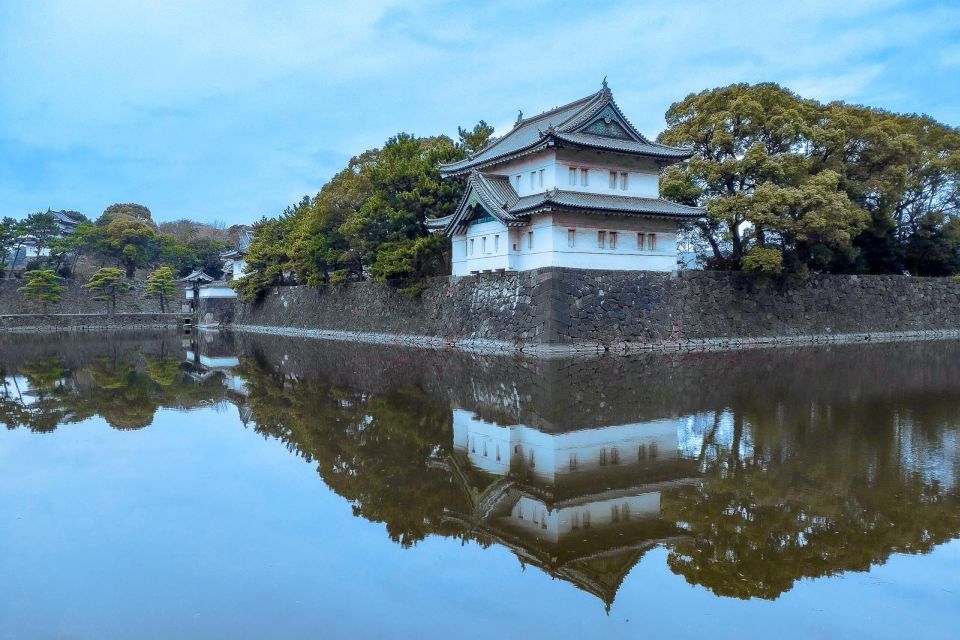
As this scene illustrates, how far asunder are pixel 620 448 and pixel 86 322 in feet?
165

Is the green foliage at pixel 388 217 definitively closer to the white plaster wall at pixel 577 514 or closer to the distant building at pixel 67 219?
the white plaster wall at pixel 577 514

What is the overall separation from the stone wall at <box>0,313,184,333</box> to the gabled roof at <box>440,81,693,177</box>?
116ft

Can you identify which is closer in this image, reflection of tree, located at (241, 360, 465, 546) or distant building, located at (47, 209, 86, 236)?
reflection of tree, located at (241, 360, 465, 546)

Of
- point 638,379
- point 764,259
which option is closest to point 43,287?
point 764,259

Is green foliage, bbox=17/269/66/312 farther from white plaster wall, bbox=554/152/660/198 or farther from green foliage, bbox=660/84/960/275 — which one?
green foliage, bbox=660/84/960/275

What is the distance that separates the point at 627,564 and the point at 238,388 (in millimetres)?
13912

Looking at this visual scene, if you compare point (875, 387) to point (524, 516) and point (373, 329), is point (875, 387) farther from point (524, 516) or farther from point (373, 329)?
point (373, 329)

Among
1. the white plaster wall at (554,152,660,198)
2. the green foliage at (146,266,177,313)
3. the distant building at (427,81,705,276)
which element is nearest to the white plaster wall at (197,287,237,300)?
the green foliage at (146,266,177,313)

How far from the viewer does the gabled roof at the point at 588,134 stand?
24703 millimetres

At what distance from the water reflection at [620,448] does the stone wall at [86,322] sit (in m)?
32.1

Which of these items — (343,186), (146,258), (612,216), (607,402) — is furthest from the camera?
(146,258)

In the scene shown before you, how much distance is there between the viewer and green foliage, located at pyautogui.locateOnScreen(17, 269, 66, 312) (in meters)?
48.2

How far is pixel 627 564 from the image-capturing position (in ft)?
19.6

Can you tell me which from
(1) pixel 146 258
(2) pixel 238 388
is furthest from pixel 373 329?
(1) pixel 146 258
